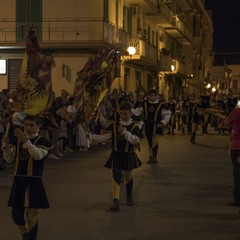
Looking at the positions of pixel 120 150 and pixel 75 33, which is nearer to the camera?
pixel 120 150

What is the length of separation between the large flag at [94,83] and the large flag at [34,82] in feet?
2.91

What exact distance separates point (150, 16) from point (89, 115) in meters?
30.4

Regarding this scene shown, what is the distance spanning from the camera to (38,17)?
27.7 m

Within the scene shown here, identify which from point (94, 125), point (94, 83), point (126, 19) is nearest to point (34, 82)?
point (94, 83)

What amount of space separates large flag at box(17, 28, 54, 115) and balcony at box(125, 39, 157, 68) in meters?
16.9

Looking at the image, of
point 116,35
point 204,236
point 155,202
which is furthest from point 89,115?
point 116,35

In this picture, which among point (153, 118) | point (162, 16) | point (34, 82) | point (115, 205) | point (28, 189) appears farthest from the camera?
point (162, 16)

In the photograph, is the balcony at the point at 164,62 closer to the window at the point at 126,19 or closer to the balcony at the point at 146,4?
the balcony at the point at 146,4

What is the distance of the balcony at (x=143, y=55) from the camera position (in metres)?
33.1

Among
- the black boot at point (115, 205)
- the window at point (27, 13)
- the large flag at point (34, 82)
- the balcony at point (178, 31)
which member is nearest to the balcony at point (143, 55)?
the window at point (27, 13)

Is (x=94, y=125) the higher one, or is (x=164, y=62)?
(x=164, y=62)

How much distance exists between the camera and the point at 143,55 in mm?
34375

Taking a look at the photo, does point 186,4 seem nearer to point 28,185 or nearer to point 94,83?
point 94,83

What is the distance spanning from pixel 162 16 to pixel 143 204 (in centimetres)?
3238
